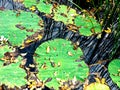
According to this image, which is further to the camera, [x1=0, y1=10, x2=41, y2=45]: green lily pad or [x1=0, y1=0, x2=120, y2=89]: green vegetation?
[x1=0, y1=10, x2=41, y2=45]: green lily pad

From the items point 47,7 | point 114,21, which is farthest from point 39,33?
point 114,21

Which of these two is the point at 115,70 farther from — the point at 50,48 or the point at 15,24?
the point at 15,24

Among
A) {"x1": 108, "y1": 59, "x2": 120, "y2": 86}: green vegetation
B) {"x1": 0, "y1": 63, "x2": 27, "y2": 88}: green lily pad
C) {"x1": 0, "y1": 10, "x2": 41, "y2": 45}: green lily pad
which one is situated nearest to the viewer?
{"x1": 0, "y1": 63, "x2": 27, "y2": 88}: green lily pad

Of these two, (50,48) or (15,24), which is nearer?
(50,48)

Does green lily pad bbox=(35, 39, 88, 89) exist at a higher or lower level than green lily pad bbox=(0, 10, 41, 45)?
lower

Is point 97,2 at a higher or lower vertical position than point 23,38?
higher

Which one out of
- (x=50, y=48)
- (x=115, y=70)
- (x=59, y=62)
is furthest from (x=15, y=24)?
(x=115, y=70)

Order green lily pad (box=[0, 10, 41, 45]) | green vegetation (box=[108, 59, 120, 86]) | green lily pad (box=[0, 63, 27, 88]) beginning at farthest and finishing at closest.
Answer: green lily pad (box=[0, 10, 41, 45]), green vegetation (box=[108, 59, 120, 86]), green lily pad (box=[0, 63, 27, 88])

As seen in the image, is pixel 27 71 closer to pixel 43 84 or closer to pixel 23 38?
pixel 43 84

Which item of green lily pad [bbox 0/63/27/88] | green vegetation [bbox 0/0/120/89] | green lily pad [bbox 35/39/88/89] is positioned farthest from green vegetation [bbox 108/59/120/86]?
green lily pad [bbox 0/63/27/88]

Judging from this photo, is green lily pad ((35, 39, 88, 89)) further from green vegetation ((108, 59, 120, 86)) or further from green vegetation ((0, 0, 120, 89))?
green vegetation ((108, 59, 120, 86))

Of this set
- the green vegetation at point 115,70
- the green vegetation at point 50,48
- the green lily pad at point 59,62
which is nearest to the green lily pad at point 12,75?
the green vegetation at point 50,48
